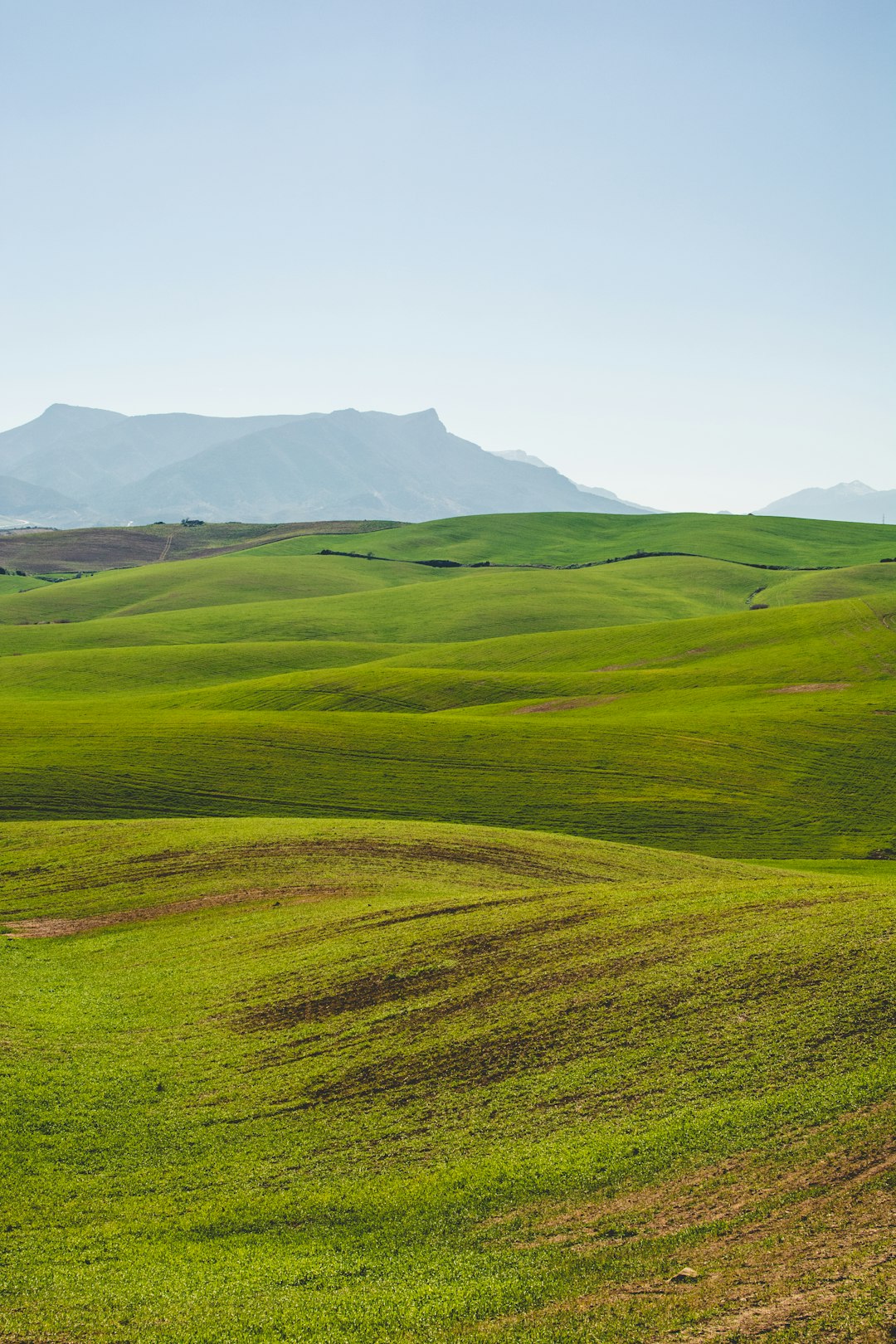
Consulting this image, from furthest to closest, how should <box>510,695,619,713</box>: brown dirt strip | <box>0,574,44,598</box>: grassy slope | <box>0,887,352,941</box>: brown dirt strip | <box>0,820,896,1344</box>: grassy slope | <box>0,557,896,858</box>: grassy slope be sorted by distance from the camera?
<box>0,574,44,598</box>: grassy slope → <box>510,695,619,713</box>: brown dirt strip → <box>0,557,896,858</box>: grassy slope → <box>0,887,352,941</box>: brown dirt strip → <box>0,820,896,1344</box>: grassy slope

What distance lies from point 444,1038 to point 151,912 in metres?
16.1

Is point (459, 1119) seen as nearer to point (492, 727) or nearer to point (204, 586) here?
point (492, 727)

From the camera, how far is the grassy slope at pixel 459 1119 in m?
14.2

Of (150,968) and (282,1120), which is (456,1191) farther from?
(150,968)

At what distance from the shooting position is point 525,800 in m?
51.4

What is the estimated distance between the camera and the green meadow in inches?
570

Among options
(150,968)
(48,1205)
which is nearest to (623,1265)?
(48,1205)

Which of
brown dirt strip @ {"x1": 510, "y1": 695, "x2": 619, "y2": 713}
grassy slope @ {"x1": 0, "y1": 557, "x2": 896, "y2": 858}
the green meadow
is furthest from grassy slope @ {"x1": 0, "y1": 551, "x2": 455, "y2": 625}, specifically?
the green meadow

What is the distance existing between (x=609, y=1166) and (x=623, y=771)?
39.5 metres

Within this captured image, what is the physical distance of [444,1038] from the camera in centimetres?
2177

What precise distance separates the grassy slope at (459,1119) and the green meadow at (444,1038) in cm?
8

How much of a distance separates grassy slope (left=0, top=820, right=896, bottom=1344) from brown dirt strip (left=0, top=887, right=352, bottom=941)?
4.81ft

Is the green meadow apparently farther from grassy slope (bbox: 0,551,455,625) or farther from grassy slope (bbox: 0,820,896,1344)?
grassy slope (bbox: 0,551,455,625)

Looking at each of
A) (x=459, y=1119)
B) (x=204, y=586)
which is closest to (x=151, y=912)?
(x=459, y=1119)
